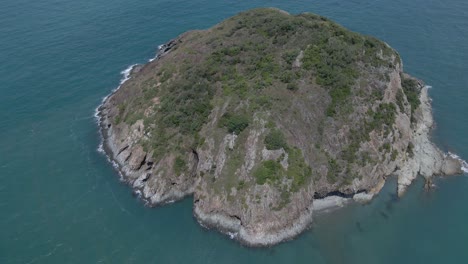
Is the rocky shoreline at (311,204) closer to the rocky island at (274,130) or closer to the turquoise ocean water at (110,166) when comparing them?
the rocky island at (274,130)

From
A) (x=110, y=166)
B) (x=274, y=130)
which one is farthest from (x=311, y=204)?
(x=110, y=166)

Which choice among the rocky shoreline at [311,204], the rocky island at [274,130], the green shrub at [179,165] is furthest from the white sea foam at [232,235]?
the green shrub at [179,165]

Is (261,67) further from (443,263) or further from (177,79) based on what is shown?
(443,263)

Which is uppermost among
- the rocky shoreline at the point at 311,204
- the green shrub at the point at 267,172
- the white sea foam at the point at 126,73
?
the white sea foam at the point at 126,73

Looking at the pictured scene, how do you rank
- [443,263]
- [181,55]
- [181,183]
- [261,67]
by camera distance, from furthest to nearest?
[181,55]
[261,67]
[181,183]
[443,263]

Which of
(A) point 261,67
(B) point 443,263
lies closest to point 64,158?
(A) point 261,67

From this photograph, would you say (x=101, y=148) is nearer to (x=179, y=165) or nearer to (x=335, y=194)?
(x=179, y=165)
